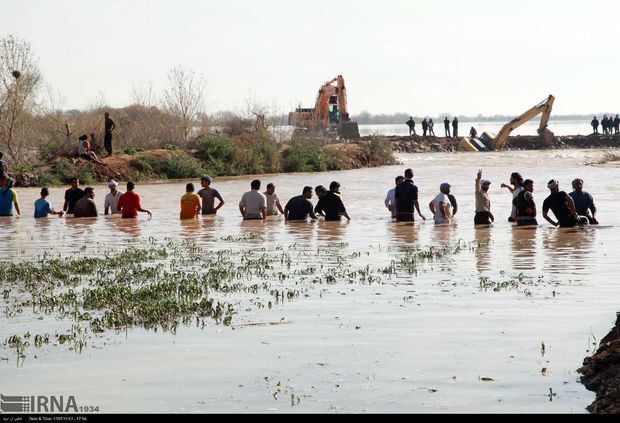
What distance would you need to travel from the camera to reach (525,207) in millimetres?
21125

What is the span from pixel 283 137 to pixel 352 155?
4.21 metres

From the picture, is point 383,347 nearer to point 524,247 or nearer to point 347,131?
point 524,247

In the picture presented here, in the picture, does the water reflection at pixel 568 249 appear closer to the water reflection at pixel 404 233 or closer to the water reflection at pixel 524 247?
the water reflection at pixel 524 247

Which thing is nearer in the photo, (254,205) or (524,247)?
(524,247)

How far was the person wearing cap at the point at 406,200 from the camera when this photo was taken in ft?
74.0

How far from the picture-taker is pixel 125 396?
7.90 m

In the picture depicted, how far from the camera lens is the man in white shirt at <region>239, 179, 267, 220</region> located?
24.0 m

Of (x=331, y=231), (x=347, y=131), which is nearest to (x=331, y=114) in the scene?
(x=347, y=131)

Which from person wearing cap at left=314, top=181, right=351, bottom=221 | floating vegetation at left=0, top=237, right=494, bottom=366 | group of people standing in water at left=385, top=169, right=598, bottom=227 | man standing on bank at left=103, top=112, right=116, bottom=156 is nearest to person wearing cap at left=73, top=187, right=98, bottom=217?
person wearing cap at left=314, top=181, right=351, bottom=221

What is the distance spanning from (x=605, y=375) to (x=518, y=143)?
231 ft

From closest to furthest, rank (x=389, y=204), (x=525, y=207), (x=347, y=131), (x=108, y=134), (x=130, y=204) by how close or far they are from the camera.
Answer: (x=525, y=207)
(x=389, y=204)
(x=130, y=204)
(x=108, y=134)
(x=347, y=131)

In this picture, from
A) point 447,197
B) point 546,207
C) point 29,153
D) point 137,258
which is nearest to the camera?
point 137,258
